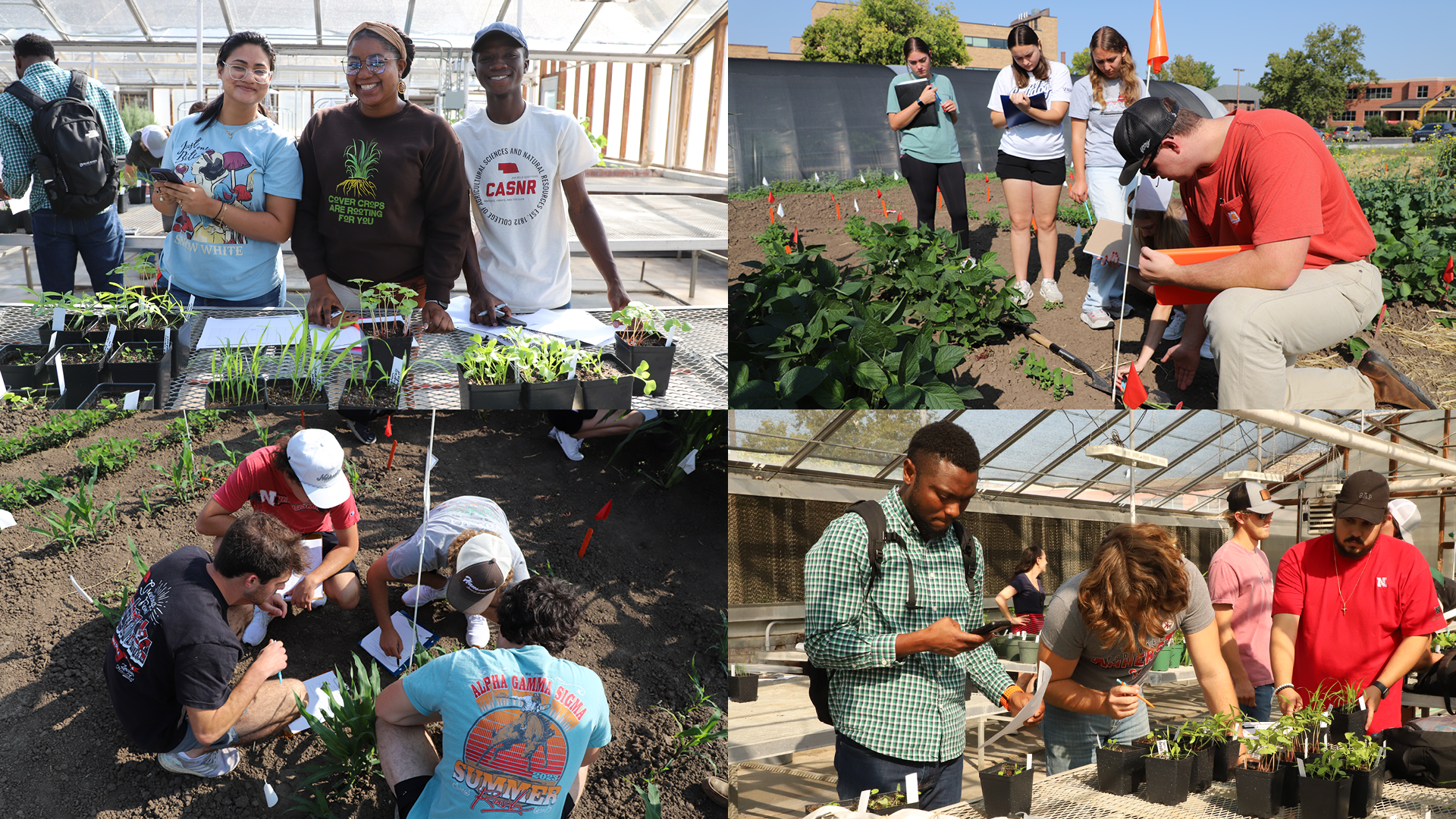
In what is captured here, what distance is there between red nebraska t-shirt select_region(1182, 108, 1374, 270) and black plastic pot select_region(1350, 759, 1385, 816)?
1223 mm

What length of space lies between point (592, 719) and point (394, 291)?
118 centimetres

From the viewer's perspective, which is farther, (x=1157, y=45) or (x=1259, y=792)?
(x=1157, y=45)

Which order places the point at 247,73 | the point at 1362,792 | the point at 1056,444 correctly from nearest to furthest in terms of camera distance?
the point at 1362,792 → the point at 247,73 → the point at 1056,444

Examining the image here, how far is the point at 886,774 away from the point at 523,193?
1804 millimetres

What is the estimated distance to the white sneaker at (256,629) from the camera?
2135 mm

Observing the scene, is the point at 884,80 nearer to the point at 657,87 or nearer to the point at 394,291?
the point at 657,87

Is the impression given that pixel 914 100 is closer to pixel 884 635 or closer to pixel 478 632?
pixel 884 635

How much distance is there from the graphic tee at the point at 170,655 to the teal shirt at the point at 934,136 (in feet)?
9.40

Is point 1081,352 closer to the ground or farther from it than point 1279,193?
closer to the ground

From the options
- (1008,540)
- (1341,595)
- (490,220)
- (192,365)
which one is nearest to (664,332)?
(490,220)

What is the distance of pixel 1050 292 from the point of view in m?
3.19

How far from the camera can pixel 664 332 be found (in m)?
2.06

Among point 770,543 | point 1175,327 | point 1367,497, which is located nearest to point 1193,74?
point 1175,327

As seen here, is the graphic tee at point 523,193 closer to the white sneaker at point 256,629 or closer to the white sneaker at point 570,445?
the white sneaker at point 570,445
